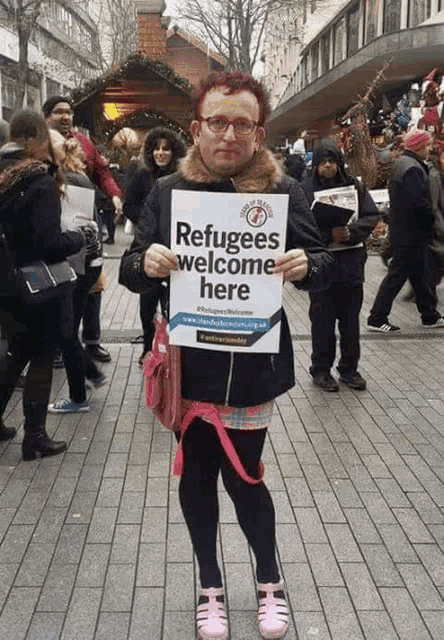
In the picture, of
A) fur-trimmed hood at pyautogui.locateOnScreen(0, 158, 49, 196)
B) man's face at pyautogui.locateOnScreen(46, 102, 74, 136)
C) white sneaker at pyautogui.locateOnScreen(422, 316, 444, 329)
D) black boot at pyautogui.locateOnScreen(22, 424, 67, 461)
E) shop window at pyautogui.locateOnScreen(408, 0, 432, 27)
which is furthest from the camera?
shop window at pyautogui.locateOnScreen(408, 0, 432, 27)

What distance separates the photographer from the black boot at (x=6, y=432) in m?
4.61

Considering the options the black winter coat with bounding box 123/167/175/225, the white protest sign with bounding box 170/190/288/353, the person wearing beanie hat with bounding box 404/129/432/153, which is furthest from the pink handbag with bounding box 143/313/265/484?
the person wearing beanie hat with bounding box 404/129/432/153

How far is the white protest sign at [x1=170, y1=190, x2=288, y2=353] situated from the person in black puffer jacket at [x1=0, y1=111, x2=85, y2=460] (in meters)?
1.65

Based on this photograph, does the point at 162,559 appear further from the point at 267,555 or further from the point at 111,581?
the point at 267,555

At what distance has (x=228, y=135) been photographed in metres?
2.41

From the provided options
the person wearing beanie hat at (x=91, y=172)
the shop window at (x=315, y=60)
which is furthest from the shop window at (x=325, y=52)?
the person wearing beanie hat at (x=91, y=172)

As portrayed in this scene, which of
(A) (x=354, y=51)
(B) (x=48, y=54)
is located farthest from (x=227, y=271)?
(B) (x=48, y=54)

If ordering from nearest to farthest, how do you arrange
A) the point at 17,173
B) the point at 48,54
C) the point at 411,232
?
the point at 17,173 < the point at 411,232 < the point at 48,54

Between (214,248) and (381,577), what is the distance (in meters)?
1.65

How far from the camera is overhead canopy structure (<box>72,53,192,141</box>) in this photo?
13295 millimetres

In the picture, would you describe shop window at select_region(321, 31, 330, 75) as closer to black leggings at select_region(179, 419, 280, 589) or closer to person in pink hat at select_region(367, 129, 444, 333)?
person in pink hat at select_region(367, 129, 444, 333)

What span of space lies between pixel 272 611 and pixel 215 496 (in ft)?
1.55

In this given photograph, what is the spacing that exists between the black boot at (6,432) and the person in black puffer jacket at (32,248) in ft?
0.67

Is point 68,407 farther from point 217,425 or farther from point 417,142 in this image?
point 417,142
